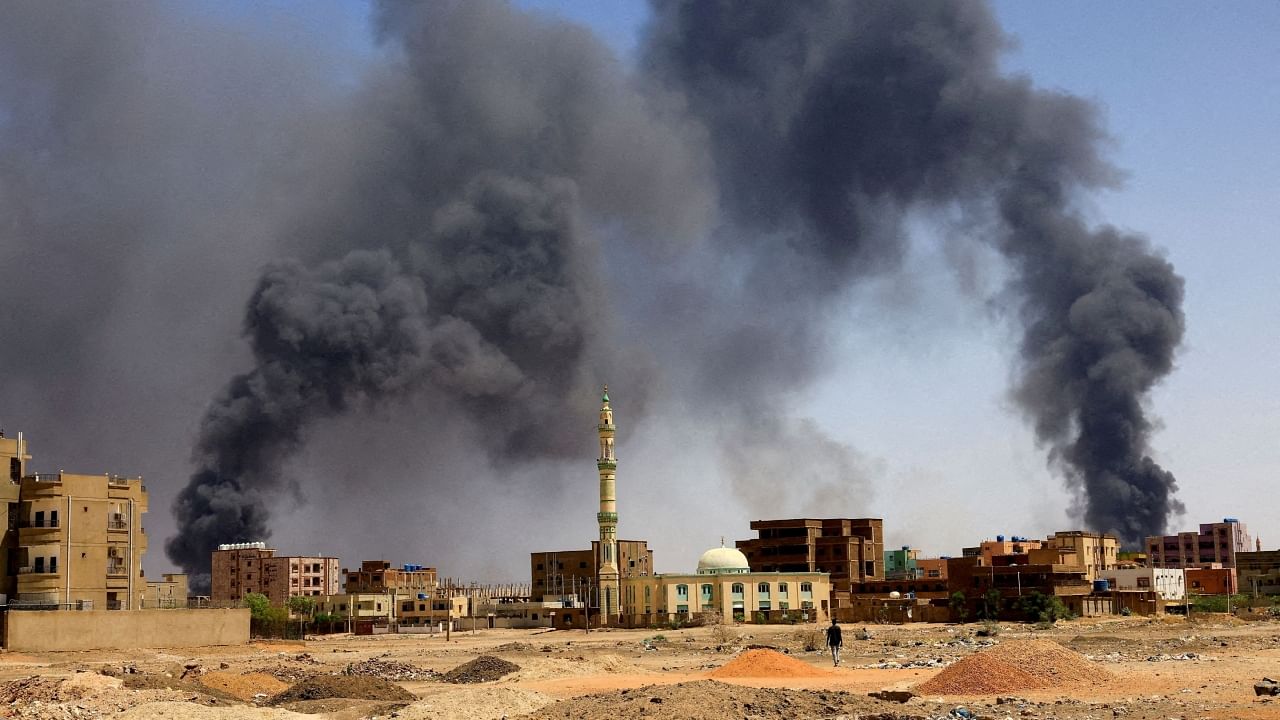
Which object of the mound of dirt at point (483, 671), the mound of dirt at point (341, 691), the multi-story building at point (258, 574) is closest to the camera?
the mound of dirt at point (341, 691)

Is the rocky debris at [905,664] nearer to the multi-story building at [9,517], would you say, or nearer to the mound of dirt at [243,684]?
the mound of dirt at [243,684]

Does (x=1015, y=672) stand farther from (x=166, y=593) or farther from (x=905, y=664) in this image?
(x=166, y=593)

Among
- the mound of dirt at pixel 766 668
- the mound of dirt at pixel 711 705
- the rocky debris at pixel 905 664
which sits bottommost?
the rocky debris at pixel 905 664

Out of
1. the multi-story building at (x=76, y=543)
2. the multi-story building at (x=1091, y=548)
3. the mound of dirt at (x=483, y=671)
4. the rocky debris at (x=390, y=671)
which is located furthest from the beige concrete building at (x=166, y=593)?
the multi-story building at (x=1091, y=548)

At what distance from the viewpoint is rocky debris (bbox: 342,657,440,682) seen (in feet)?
192

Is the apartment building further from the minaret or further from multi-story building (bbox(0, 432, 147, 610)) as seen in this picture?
multi-story building (bbox(0, 432, 147, 610))

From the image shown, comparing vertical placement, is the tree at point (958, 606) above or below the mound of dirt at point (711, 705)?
below

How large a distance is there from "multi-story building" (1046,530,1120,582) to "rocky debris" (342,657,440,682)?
9208 centimetres

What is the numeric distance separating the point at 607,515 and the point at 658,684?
325 feet

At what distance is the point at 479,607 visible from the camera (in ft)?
486

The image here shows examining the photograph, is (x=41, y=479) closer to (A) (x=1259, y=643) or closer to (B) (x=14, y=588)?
(B) (x=14, y=588)

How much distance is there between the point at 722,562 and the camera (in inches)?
5472

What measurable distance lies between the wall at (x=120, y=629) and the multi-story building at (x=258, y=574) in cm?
6800

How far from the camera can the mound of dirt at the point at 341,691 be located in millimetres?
44531
